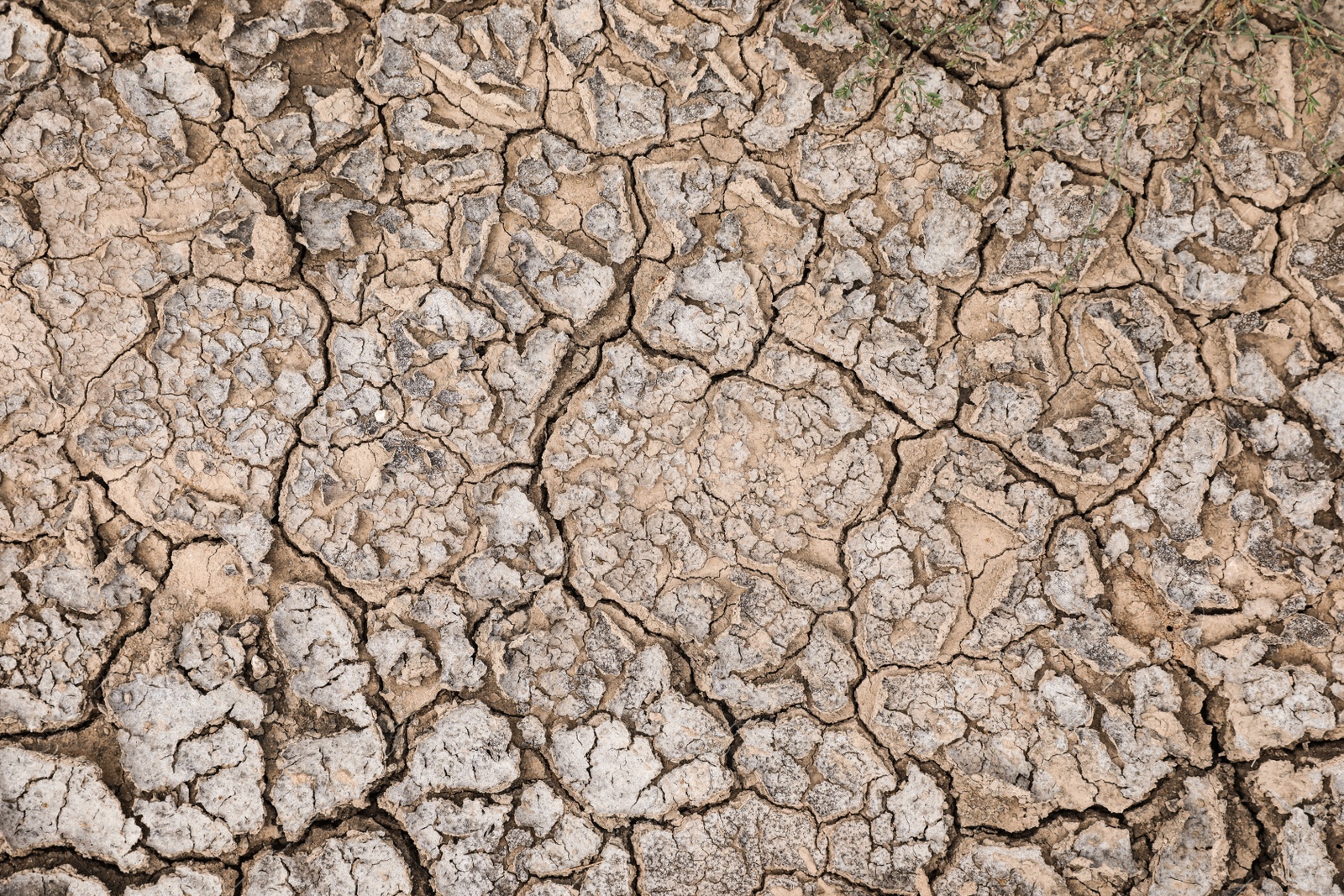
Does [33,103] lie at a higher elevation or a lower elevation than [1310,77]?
lower

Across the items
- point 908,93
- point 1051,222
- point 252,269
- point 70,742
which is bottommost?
point 70,742

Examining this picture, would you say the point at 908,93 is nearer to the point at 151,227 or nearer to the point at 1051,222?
the point at 1051,222

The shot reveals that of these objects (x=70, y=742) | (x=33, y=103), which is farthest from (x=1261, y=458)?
(x=33, y=103)

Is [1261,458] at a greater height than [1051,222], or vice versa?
[1051,222]

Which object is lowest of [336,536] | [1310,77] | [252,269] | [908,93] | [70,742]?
[70,742]

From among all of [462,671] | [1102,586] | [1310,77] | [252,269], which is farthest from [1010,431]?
[252,269]

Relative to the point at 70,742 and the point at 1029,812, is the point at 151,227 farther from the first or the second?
the point at 1029,812
